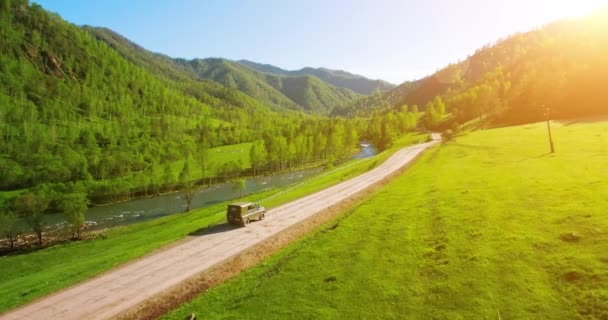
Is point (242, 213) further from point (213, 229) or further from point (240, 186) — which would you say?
point (240, 186)

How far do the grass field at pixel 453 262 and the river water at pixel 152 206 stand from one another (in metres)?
76.7

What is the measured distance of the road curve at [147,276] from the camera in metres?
27.1

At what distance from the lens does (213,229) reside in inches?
1833

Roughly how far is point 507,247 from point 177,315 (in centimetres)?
2450

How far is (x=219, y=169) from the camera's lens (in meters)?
151

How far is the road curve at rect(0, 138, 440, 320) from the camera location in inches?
1068

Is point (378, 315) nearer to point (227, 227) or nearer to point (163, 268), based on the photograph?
point (163, 268)

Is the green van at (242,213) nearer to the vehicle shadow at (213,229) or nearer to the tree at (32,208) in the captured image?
the vehicle shadow at (213,229)

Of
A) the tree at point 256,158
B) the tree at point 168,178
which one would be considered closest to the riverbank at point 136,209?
the tree at point 168,178

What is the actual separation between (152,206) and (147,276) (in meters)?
92.1

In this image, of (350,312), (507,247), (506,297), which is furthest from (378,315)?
(507,247)

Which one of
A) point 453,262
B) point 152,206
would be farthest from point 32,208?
point 453,262

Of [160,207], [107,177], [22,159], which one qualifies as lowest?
[160,207]

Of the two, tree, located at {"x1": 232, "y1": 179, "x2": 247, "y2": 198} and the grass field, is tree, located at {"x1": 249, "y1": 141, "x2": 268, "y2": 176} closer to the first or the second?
tree, located at {"x1": 232, "y1": 179, "x2": 247, "y2": 198}
